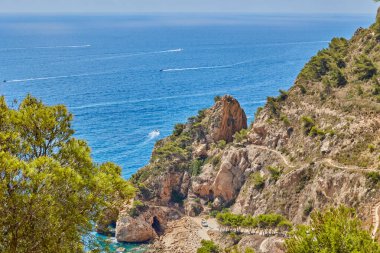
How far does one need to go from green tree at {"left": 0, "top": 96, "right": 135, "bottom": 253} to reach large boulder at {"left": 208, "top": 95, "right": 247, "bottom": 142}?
65.5 meters

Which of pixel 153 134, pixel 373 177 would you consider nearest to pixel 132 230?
pixel 373 177

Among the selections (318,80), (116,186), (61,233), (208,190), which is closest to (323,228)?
(116,186)

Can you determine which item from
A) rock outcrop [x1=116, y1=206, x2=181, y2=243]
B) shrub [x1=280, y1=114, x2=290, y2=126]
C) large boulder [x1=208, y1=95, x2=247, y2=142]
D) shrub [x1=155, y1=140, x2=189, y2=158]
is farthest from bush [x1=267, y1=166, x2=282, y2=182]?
shrub [x1=155, y1=140, x2=189, y2=158]

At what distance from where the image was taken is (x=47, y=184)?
578 inches

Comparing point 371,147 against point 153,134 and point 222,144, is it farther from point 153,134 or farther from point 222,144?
point 153,134

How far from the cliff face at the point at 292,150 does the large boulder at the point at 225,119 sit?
0.61 feet

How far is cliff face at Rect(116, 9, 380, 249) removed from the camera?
189ft

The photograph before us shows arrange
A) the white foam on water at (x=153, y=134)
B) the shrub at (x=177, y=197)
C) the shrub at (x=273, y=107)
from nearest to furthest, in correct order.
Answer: the shrub at (x=273, y=107)
the shrub at (x=177, y=197)
the white foam on water at (x=153, y=134)

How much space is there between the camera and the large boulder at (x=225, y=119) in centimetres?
8319

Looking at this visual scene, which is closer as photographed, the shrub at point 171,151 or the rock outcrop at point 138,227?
the rock outcrop at point 138,227

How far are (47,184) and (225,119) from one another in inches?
2760

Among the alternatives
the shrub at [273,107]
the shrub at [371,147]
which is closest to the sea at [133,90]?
the shrub at [273,107]

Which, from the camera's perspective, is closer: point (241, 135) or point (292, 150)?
point (292, 150)

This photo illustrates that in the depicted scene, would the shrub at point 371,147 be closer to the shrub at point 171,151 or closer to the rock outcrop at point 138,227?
the rock outcrop at point 138,227
